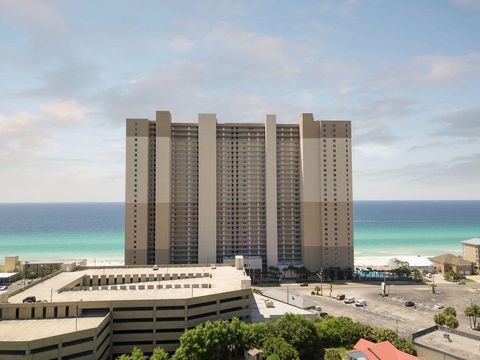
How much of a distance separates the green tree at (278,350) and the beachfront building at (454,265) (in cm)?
9164

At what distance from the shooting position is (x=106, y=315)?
5209 cm

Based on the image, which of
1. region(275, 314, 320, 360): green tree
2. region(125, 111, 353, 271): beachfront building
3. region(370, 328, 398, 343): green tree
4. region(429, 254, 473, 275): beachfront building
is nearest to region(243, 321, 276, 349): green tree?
region(275, 314, 320, 360): green tree

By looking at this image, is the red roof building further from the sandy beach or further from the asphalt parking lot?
the sandy beach

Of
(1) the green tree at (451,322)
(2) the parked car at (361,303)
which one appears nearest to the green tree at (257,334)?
(1) the green tree at (451,322)

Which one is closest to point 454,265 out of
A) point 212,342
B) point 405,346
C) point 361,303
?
point 361,303

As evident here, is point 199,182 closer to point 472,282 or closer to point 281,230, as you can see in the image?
point 281,230

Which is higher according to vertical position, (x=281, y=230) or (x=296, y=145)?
(x=296, y=145)

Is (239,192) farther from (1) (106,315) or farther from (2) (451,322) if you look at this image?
(2) (451,322)

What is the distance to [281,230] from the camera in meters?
116

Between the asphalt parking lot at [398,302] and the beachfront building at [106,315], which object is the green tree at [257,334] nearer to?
the beachfront building at [106,315]

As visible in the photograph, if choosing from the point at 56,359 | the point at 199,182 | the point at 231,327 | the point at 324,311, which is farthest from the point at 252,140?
the point at 56,359

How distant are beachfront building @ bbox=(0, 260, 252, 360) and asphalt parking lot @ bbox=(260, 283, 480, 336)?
27.0 meters

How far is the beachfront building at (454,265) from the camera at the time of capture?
116000 millimetres

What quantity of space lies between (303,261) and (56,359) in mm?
79154
